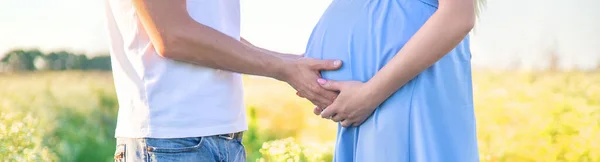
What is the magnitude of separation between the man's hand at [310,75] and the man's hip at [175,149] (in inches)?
7.1

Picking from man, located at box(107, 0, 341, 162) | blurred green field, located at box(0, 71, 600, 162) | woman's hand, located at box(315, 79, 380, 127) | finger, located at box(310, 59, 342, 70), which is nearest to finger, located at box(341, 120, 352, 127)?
woman's hand, located at box(315, 79, 380, 127)

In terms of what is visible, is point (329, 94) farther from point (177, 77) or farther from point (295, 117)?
point (295, 117)

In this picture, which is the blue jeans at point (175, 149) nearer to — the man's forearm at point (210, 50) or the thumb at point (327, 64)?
the man's forearm at point (210, 50)

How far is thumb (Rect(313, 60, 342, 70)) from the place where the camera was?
4.89ft

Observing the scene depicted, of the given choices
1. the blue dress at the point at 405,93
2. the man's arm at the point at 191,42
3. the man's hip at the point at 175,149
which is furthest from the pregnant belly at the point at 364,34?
the man's hip at the point at 175,149

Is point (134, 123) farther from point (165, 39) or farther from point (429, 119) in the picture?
point (429, 119)

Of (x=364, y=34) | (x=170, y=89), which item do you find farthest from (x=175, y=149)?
(x=364, y=34)

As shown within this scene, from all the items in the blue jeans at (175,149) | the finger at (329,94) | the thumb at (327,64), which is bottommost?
the blue jeans at (175,149)

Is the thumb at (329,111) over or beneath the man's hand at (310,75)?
beneath

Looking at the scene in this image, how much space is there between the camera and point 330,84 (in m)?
1.48

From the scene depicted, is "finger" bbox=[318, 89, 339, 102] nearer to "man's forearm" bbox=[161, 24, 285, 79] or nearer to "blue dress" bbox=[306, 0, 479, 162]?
"blue dress" bbox=[306, 0, 479, 162]

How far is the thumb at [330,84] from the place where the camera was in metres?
1.47

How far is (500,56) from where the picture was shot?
10.0 feet

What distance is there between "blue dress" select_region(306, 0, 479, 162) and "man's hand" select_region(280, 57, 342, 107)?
0.07ft
